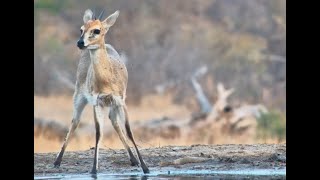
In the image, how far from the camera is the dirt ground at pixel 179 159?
39.2 ft

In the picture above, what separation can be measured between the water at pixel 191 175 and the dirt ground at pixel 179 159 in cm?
27

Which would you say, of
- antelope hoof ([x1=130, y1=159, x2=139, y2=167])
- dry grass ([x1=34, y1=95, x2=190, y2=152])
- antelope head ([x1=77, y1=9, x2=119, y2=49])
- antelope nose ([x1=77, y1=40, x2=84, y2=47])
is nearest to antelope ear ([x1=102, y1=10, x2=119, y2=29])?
antelope head ([x1=77, y1=9, x2=119, y2=49])

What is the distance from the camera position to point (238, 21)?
104 ft

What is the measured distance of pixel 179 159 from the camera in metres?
12.2

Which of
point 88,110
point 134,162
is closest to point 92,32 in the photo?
point 134,162

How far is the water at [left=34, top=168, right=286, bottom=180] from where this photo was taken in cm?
1098

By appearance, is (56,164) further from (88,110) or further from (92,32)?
(88,110)

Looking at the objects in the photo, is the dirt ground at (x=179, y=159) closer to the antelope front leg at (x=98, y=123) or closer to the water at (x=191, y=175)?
the water at (x=191, y=175)

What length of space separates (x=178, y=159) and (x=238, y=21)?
65.5ft

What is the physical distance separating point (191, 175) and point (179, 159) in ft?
3.33

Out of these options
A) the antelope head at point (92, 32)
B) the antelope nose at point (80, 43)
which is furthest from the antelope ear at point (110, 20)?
the antelope nose at point (80, 43)

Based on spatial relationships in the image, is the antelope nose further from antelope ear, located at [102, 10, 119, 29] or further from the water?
the water

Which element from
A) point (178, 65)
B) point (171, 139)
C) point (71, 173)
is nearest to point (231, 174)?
point (71, 173)
